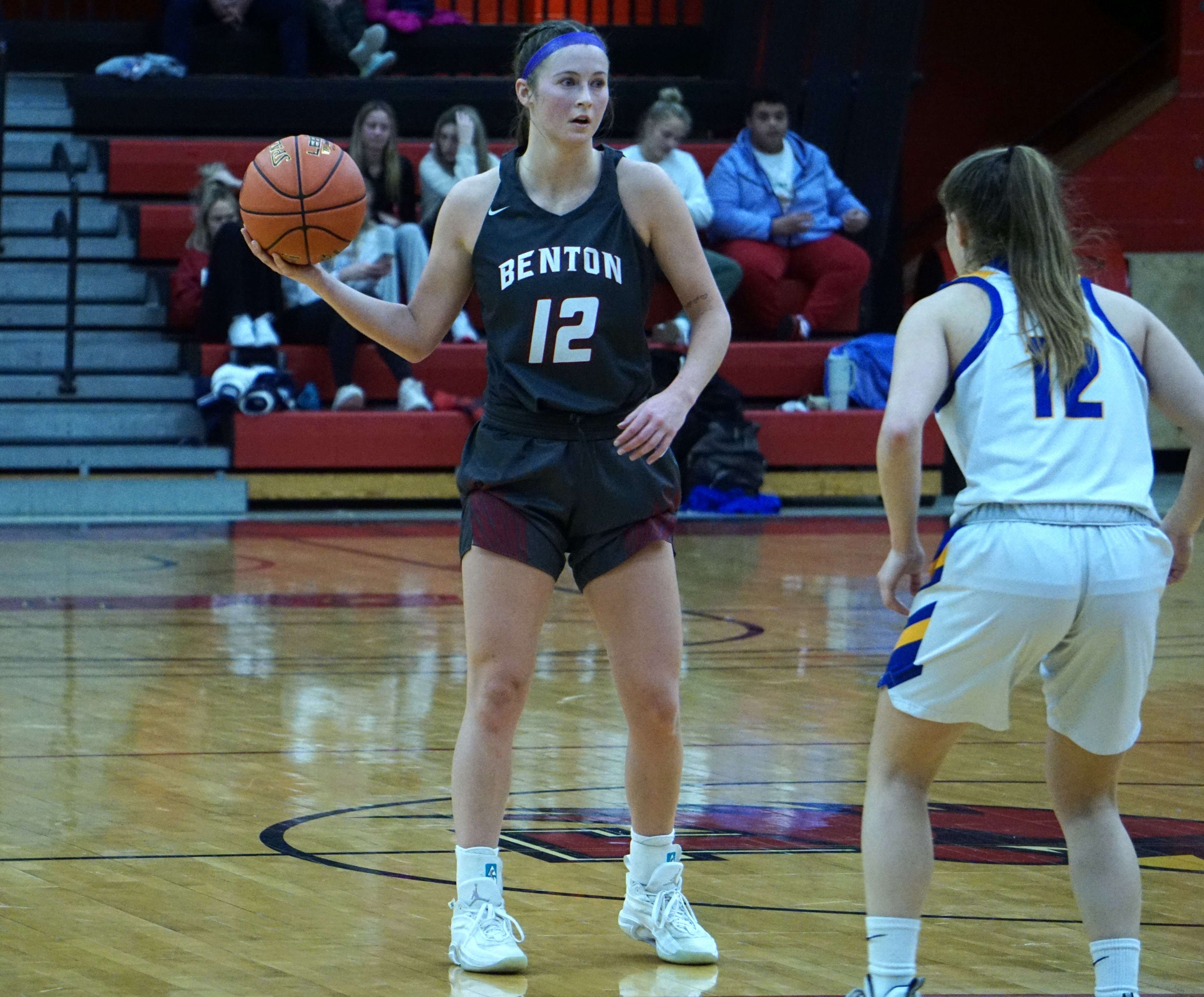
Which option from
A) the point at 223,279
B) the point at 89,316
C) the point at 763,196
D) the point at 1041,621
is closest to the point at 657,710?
the point at 1041,621

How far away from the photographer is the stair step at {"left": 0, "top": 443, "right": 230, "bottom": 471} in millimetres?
11344

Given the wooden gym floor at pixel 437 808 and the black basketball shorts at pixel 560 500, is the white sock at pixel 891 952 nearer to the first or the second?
the wooden gym floor at pixel 437 808

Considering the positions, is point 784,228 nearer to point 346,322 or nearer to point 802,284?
point 802,284

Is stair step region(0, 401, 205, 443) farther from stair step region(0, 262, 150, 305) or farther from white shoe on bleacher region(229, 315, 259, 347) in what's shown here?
stair step region(0, 262, 150, 305)

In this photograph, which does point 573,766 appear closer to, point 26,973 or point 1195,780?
point 1195,780

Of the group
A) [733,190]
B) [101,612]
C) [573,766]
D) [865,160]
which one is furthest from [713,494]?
[573,766]

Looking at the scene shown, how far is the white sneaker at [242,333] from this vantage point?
11180mm

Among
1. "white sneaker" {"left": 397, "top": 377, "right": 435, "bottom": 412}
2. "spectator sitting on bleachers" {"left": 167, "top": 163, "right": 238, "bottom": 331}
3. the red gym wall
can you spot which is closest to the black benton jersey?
"white sneaker" {"left": 397, "top": 377, "right": 435, "bottom": 412}

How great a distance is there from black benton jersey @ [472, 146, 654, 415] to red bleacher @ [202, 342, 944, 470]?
7.56m

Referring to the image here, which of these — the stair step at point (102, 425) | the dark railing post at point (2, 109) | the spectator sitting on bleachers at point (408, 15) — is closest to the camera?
the stair step at point (102, 425)

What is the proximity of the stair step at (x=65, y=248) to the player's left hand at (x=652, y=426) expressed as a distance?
10382 millimetres

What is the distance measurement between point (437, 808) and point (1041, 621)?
1.97 metres

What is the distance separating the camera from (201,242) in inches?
460

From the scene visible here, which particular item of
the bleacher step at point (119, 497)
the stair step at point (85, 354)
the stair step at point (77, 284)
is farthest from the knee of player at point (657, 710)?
the stair step at point (77, 284)
